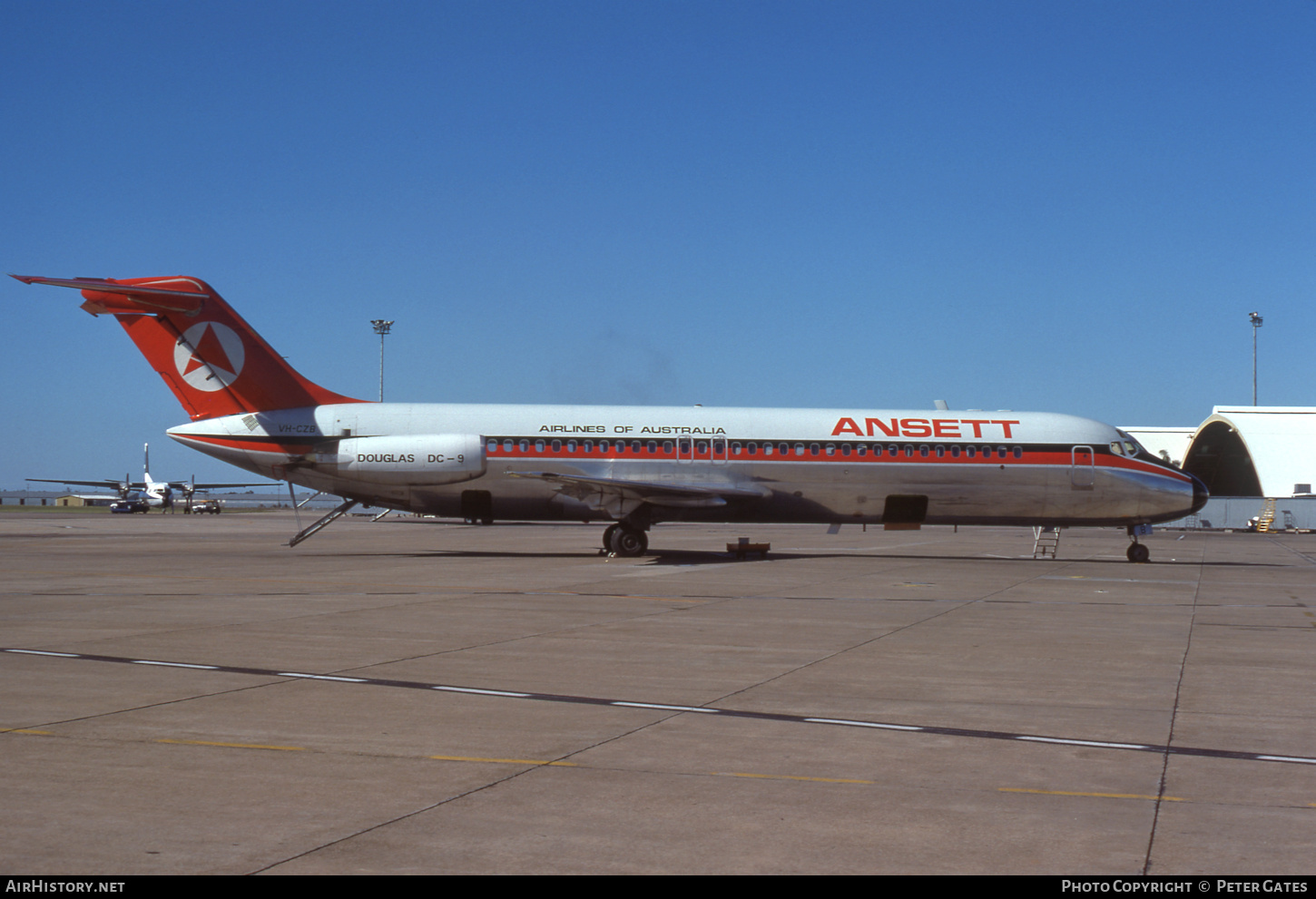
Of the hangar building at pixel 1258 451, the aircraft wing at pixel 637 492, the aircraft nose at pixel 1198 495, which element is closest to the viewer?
the aircraft wing at pixel 637 492

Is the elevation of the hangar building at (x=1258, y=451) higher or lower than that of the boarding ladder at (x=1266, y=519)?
higher

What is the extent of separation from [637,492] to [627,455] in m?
1.66

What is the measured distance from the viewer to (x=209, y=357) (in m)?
28.9

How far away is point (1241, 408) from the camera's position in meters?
78.2

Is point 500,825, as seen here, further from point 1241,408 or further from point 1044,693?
point 1241,408

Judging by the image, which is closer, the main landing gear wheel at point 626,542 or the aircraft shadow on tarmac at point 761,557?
the aircraft shadow on tarmac at point 761,557

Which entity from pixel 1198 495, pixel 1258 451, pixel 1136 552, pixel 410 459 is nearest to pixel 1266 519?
pixel 1258 451

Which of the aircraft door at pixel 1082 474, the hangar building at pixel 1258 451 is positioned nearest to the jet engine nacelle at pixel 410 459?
the aircraft door at pixel 1082 474

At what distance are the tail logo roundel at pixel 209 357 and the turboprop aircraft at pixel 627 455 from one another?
0.03 meters

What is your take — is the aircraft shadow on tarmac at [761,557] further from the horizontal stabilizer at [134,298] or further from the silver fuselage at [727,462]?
the horizontal stabilizer at [134,298]

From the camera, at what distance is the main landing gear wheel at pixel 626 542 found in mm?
28516

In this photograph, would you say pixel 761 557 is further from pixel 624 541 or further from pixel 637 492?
pixel 637 492

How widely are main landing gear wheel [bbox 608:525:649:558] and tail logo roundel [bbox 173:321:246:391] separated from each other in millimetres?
10619

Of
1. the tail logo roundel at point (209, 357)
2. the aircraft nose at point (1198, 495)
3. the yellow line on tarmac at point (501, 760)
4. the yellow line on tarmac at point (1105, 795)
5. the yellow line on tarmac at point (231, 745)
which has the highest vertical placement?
the tail logo roundel at point (209, 357)
